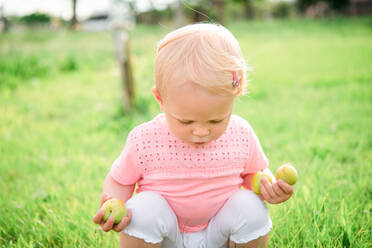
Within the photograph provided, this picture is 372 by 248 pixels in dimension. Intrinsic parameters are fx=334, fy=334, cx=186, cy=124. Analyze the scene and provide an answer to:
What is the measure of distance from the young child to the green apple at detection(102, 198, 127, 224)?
0.07 feet

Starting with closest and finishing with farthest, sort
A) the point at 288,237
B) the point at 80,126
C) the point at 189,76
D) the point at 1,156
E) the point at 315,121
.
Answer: the point at 189,76, the point at 288,237, the point at 1,156, the point at 315,121, the point at 80,126

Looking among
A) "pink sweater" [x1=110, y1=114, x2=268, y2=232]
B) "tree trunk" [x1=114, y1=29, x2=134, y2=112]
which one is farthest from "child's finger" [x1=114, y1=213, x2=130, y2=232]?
"tree trunk" [x1=114, y1=29, x2=134, y2=112]

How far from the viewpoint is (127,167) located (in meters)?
1.52

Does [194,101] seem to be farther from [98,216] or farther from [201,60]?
[98,216]

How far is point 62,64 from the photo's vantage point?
24.4 feet

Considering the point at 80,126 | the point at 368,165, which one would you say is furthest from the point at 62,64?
the point at 368,165

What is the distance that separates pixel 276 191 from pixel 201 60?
62 cm

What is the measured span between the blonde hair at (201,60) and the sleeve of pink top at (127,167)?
1.11ft

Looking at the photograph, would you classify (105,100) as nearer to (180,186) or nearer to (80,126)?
(80,126)

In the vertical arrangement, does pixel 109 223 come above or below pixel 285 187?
below

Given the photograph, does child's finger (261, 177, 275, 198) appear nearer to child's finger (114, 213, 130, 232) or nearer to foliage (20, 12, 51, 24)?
child's finger (114, 213, 130, 232)

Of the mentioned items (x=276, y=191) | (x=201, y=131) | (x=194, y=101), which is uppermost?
(x=194, y=101)

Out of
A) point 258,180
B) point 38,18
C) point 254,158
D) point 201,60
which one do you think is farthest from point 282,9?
point 201,60

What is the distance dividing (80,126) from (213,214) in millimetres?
2877
